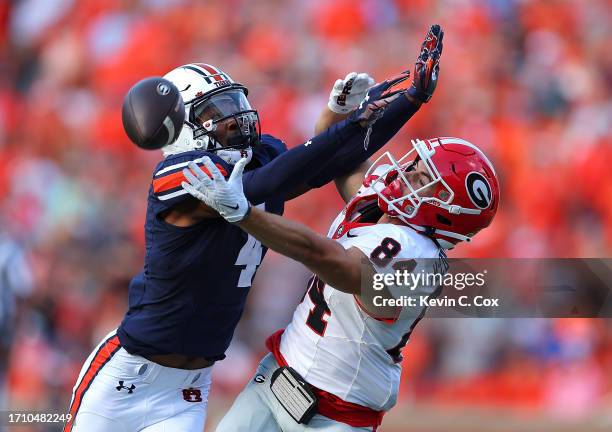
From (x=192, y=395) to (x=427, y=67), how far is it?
1630 mm

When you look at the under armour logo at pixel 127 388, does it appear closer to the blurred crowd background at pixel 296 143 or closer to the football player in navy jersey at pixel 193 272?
the football player in navy jersey at pixel 193 272

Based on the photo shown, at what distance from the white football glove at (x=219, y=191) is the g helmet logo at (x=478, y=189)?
930mm

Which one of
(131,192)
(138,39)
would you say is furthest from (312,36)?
(131,192)

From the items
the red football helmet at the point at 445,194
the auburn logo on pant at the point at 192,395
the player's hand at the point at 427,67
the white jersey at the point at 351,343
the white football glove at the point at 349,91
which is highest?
the player's hand at the point at 427,67

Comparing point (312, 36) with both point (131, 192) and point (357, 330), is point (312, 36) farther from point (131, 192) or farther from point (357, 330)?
point (357, 330)

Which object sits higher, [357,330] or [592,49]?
[592,49]

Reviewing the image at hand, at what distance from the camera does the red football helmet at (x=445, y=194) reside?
12.7 feet

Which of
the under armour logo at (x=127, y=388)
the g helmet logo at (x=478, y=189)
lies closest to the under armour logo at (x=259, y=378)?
the under armour logo at (x=127, y=388)

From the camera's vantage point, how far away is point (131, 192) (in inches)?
326

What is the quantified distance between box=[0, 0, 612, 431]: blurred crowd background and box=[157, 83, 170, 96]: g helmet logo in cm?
353

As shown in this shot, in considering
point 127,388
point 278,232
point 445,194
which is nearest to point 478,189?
point 445,194

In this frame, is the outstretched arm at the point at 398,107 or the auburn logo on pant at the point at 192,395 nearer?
the outstretched arm at the point at 398,107

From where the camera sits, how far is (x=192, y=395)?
13.6 feet

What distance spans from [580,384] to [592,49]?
283 cm
